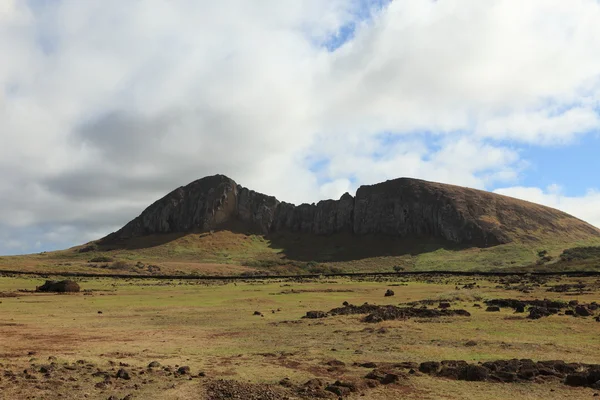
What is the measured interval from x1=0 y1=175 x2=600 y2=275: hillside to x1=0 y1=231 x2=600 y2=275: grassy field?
363mm

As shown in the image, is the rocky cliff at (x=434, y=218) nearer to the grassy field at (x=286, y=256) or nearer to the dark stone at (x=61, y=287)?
the grassy field at (x=286, y=256)

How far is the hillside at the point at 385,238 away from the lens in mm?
147250

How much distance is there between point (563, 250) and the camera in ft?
461

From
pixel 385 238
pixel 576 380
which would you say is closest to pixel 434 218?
pixel 385 238

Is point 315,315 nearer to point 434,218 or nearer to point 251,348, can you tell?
point 251,348

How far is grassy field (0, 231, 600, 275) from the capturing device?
12194cm

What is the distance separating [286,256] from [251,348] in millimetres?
152412

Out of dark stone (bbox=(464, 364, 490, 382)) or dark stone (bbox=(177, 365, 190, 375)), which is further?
dark stone (bbox=(177, 365, 190, 375))

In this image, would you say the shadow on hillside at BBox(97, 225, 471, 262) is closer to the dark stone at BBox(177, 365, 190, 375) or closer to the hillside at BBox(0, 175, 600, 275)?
the hillside at BBox(0, 175, 600, 275)

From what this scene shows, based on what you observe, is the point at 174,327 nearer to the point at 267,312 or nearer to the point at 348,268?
the point at 267,312

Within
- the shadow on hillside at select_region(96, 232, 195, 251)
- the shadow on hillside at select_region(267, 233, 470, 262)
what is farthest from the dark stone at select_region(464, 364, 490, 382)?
the shadow on hillside at select_region(96, 232, 195, 251)

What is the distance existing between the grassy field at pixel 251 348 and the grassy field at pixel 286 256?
269 feet

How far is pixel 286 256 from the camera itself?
172250 millimetres

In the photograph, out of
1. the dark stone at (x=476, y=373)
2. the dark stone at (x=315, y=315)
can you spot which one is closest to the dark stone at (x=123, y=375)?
the dark stone at (x=476, y=373)
